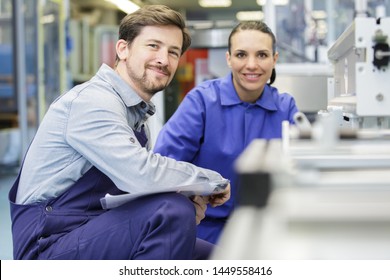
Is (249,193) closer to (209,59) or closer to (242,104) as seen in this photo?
(242,104)

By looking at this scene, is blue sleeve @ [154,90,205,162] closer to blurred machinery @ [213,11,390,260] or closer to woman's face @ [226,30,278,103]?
woman's face @ [226,30,278,103]

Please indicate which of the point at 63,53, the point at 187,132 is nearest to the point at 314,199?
the point at 187,132

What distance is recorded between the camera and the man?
1.26 m

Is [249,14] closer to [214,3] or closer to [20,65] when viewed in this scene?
[214,3]

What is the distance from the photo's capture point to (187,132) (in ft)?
5.86

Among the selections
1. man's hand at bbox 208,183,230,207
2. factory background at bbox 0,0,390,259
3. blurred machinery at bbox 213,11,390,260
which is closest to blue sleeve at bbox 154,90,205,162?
man's hand at bbox 208,183,230,207

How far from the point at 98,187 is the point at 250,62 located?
721mm

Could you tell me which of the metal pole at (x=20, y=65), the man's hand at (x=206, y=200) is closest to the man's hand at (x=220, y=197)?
the man's hand at (x=206, y=200)

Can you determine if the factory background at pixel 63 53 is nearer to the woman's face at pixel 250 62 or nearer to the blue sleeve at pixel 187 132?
the blue sleeve at pixel 187 132

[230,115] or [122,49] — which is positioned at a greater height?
[122,49]

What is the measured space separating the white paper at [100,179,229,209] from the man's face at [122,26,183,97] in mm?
320

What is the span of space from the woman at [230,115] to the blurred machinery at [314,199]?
38.7 inches

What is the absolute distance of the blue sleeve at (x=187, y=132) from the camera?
1.79m
